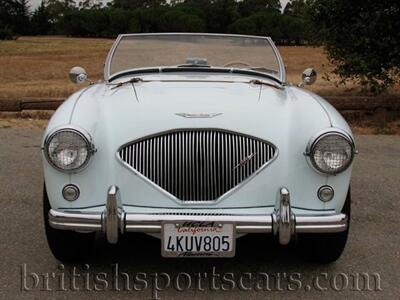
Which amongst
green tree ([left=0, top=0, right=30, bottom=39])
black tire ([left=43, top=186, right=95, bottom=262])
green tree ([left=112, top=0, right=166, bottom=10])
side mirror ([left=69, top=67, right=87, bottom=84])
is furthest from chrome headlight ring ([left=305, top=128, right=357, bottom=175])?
green tree ([left=112, top=0, right=166, bottom=10])

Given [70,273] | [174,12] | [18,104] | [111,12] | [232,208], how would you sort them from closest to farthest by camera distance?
[232,208] < [70,273] < [18,104] < [174,12] < [111,12]

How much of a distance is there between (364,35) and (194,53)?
6350 mm

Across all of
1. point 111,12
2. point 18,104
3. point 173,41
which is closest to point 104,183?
point 173,41

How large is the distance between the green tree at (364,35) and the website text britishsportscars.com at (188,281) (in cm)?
742

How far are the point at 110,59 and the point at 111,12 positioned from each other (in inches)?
3606

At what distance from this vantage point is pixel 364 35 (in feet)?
34.9

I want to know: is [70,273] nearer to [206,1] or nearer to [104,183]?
[104,183]

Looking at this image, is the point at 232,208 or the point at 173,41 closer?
the point at 232,208

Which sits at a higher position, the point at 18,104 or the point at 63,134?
the point at 63,134

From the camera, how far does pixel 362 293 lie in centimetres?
343

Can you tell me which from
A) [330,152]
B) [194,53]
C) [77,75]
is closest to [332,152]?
[330,152]

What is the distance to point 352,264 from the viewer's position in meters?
3.88

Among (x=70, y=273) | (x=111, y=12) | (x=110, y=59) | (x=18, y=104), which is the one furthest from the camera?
(x=111, y=12)

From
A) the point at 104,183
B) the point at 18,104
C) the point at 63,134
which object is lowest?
the point at 18,104
